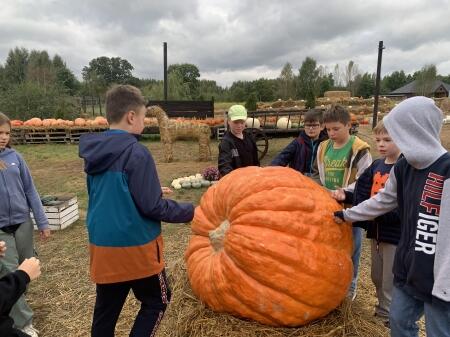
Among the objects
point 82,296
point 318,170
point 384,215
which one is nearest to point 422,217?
point 384,215

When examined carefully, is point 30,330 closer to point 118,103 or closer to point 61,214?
point 118,103

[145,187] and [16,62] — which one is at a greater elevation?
[16,62]

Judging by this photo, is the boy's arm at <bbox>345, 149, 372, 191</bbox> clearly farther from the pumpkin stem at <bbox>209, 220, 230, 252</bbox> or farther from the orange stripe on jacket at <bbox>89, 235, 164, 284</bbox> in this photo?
the orange stripe on jacket at <bbox>89, 235, 164, 284</bbox>

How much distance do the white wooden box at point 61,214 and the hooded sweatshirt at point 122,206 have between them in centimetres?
356

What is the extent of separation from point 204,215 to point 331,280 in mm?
948

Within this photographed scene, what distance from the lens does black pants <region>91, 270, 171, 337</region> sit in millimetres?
2209

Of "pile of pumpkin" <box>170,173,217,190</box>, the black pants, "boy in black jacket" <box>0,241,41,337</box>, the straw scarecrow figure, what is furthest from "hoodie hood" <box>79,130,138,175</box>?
the straw scarecrow figure

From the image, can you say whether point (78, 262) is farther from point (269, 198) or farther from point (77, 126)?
point (77, 126)

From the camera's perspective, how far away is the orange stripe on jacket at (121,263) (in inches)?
81.6

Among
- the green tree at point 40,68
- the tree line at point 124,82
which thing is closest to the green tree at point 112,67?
the tree line at point 124,82

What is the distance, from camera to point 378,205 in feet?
7.16

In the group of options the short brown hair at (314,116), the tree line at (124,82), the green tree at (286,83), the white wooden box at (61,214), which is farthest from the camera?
the green tree at (286,83)

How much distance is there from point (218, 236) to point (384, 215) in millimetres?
1184

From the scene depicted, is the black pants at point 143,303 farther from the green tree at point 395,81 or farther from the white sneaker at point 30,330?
the green tree at point 395,81
